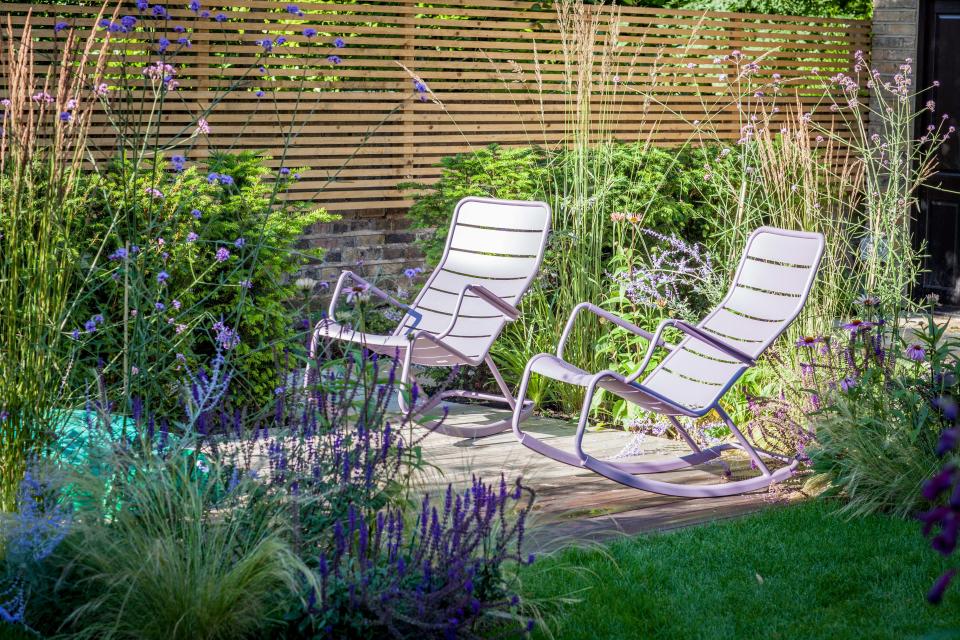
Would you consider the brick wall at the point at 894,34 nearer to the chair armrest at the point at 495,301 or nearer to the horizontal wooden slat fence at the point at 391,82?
the horizontal wooden slat fence at the point at 391,82

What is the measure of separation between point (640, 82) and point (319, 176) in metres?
2.82

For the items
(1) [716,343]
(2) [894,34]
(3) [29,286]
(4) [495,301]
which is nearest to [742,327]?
(1) [716,343]

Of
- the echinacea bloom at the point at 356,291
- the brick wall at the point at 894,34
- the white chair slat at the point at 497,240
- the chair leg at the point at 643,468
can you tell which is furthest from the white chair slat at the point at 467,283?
the brick wall at the point at 894,34

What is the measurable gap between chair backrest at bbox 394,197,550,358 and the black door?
173 inches

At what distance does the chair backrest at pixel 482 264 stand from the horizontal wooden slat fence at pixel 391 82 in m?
0.88

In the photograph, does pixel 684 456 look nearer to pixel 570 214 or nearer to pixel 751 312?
pixel 751 312

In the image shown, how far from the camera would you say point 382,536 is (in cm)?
305

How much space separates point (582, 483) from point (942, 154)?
5707 mm

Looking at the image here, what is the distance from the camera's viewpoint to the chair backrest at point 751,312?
4617 mm

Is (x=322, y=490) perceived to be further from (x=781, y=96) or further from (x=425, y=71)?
(x=781, y=96)

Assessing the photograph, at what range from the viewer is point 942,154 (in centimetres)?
895

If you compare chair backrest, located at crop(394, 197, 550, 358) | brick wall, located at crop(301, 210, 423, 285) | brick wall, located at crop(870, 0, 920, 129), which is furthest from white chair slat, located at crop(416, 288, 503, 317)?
brick wall, located at crop(870, 0, 920, 129)

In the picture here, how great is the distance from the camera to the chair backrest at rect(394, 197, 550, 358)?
18.3 ft

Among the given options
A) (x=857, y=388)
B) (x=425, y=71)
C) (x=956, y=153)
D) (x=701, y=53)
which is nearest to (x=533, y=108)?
(x=425, y=71)
